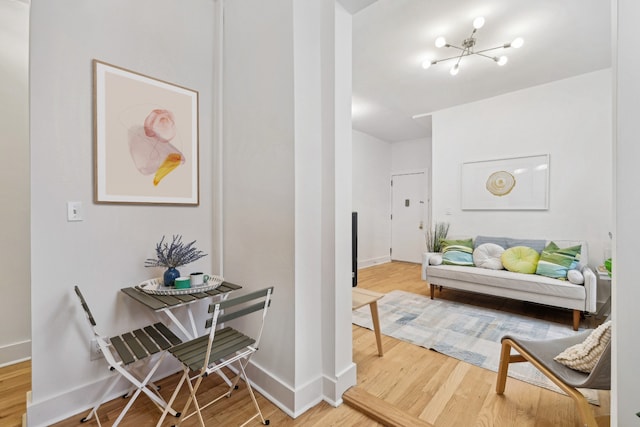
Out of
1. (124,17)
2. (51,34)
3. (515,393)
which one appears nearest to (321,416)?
(515,393)

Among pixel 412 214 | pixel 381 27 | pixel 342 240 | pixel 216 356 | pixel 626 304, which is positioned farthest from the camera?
pixel 412 214

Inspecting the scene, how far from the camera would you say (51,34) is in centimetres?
155

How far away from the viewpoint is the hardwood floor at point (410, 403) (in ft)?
5.13

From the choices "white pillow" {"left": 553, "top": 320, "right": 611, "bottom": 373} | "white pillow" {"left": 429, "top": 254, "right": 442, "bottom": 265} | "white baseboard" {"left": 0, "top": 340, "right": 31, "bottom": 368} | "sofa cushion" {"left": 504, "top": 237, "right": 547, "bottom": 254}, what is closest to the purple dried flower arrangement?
"white baseboard" {"left": 0, "top": 340, "right": 31, "bottom": 368}

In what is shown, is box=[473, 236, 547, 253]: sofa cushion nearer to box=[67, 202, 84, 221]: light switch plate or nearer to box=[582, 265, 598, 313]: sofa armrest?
box=[582, 265, 598, 313]: sofa armrest

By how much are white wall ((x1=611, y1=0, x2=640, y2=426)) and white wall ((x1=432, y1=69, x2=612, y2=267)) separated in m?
3.32

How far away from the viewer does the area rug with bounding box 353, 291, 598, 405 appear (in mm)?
2205

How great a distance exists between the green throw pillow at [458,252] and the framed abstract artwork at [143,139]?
331 centimetres

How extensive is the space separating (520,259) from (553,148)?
1.61 meters

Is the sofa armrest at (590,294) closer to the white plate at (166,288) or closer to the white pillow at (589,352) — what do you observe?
Result: the white pillow at (589,352)

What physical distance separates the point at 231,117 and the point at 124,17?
0.86m

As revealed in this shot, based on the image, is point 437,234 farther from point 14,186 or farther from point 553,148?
point 14,186

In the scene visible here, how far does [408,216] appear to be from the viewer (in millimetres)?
6426

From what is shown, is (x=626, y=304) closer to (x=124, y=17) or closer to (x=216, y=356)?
(x=216, y=356)
